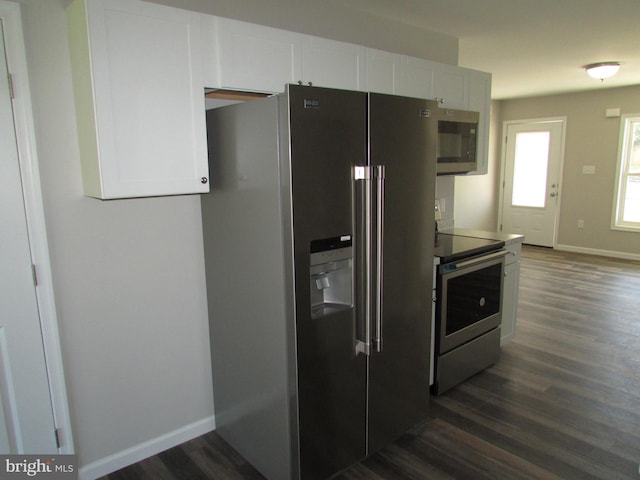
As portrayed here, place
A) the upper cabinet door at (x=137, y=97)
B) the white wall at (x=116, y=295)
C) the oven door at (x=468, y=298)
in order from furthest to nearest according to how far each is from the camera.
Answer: the oven door at (x=468, y=298) < the white wall at (x=116, y=295) < the upper cabinet door at (x=137, y=97)

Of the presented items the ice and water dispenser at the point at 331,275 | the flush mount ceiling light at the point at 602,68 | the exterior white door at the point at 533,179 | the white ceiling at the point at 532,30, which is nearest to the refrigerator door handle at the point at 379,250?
the ice and water dispenser at the point at 331,275

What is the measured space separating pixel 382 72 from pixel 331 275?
1.44 m

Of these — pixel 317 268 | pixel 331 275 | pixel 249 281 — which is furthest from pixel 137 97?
pixel 331 275

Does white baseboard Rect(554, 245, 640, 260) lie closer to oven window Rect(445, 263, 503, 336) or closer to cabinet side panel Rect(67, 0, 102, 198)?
oven window Rect(445, 263, 503, 336)

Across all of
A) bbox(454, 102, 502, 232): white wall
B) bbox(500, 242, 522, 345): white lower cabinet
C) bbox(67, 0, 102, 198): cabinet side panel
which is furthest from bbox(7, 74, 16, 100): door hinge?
bbox(454, 102, 502, 232): white wall

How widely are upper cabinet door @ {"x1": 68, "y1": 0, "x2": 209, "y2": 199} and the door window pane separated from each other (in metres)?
7.10

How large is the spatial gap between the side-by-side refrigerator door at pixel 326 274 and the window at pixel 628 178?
6.34 meters

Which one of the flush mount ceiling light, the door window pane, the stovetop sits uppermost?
the flush mount ceiling light

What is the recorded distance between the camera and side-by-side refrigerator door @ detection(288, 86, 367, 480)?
6.07ft

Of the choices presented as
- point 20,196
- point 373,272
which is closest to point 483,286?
point 373,272

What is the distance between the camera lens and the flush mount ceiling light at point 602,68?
4789 mm

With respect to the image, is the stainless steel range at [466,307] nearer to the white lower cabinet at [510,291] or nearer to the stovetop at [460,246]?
the stovetop at [460,246]

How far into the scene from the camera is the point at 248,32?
2096mm

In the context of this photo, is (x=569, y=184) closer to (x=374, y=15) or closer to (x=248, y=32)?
(x=374, y=15)
